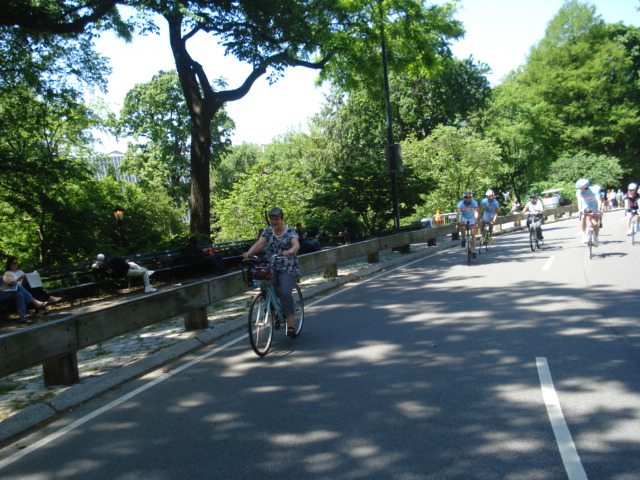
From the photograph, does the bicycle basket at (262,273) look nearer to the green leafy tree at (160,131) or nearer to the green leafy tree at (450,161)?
the green leafy tree at (450,161)

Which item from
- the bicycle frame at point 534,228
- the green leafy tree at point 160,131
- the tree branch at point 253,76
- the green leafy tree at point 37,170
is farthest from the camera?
the green leafy tree at point 160,131

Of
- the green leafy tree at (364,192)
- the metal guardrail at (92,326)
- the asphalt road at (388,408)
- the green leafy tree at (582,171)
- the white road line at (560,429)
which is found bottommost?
the white road line at (560,429)

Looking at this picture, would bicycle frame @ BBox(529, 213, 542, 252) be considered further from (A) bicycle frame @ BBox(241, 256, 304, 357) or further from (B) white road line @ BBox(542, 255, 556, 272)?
(A) bicycle frame @ BBox(241, 256, 304, 357)

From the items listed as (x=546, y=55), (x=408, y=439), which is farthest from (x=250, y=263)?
(x=546, y=55)

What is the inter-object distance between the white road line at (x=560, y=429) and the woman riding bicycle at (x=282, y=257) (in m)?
3.29

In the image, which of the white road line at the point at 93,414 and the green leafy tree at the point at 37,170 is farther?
the green leafy tree at the point at 37,170

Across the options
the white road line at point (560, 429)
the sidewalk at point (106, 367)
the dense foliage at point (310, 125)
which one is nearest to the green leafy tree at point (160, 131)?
the dense foliage at point (310, 125)

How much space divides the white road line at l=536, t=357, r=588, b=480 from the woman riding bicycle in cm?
329

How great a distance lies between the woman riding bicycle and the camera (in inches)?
308

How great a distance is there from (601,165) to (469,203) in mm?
47625

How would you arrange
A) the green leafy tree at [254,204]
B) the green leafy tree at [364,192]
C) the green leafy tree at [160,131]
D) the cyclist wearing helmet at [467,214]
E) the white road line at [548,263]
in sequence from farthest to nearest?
1. the green leafy tree at [160,131]
2. the green leafy tree at [254,204]
3. the green leafy tree at [364,192]
4. the cyclist wearing helmet at [467,214]
5. the white road line at [548,263]

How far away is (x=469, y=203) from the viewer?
1695 cm

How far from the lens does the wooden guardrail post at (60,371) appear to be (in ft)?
21.0

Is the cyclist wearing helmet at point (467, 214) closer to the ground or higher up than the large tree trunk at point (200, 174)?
closer to the ground
